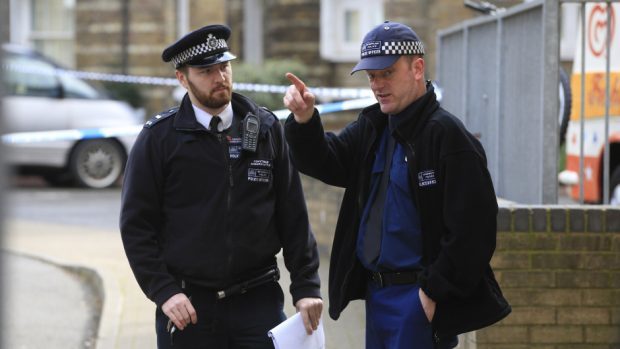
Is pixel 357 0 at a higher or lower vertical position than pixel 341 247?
higher

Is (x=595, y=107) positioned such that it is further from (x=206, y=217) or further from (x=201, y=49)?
(x=206, y=217)

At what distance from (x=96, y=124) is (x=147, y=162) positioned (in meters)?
13.0

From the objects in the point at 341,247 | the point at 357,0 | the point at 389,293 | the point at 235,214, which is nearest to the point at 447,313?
the point at 389,293

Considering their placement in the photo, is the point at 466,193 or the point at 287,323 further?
the point at 287,323

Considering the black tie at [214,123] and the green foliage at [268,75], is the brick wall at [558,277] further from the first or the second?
the green foliage at [268,75]

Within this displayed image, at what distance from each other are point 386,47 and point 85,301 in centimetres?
557

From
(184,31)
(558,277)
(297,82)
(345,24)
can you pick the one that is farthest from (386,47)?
(184,31)

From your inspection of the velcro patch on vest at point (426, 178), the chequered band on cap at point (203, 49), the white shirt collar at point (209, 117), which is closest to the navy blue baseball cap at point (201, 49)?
the chequered band on cap at point (203, 49)

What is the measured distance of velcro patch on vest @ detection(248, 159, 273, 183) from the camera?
13.2 feet

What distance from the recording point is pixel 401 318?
12.2 ft

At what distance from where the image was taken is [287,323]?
390 cm

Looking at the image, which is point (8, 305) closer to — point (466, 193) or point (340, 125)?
point (466, 193)

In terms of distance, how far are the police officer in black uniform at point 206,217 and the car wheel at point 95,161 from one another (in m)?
12.6

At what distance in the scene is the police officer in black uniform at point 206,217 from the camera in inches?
156
